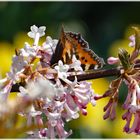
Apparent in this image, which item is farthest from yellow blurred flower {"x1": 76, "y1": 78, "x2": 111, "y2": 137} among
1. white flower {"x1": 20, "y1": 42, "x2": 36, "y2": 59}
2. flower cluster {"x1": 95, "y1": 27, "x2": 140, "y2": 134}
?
white flower {"x1": 20, "y1": 42, "x2": 36, "y2": 59}

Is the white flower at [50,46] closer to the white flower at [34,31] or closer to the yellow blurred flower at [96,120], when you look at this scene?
the white flower at [34,31]

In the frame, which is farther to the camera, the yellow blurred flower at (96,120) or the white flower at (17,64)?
the yellow blurred flower at (96,120)

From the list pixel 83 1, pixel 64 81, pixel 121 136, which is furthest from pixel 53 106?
pixel 83 1

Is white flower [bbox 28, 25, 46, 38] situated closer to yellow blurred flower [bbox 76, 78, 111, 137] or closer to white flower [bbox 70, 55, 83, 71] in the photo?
white flower [bbox 70, 55, 83, 71]

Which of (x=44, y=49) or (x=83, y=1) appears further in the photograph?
(x=83, y=1)

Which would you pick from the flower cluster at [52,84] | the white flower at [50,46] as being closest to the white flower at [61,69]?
the flower cluster at [52,84]

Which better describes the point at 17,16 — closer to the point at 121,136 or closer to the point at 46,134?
the point at 121,136
